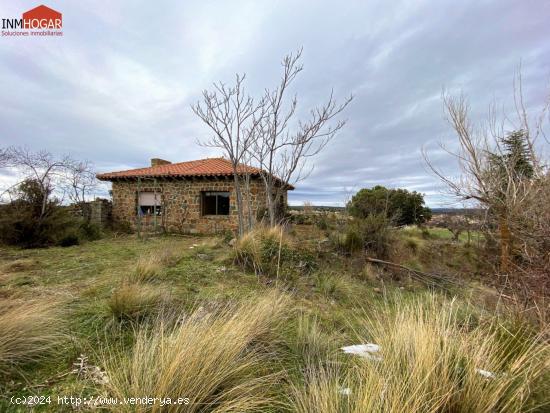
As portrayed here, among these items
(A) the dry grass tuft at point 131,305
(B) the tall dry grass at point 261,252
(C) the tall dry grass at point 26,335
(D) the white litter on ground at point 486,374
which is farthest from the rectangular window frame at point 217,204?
(D) the white litter on ground at point 486,374

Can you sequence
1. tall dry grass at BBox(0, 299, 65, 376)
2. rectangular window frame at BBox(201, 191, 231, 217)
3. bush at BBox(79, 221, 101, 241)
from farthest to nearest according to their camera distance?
rectangular window frame at BBox(201, 191, 231, 217) < bush at BBox(79, 221, 101, 241) < tall dry grass at BBox(0, 299, 65, 376)

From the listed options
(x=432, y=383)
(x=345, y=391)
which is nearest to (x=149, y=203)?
(x=345, y=391)

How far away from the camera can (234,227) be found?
1296cm

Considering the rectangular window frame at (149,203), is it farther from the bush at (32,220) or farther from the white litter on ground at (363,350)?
the white litter on ground at (363,350)

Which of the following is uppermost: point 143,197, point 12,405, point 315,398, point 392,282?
point 143,197

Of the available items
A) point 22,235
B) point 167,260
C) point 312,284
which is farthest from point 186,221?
point 312,284

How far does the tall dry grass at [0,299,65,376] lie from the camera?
2.14 metres

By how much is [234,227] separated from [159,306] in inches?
384

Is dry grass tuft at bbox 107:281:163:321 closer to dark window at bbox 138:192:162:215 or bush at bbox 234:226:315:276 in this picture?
bush at bbox 234:226:315:276

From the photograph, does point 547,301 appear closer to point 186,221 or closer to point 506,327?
point 506,327

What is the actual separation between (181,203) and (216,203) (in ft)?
5.25

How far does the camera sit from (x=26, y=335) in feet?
7.61

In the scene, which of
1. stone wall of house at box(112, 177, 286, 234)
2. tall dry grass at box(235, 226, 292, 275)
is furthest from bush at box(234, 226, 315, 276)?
stone wall of house at box(112, 177, 286, 234)

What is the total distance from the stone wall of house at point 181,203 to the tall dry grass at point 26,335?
1017 cm
